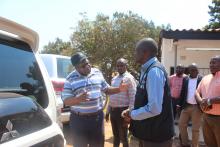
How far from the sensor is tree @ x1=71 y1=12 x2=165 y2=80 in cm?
2753

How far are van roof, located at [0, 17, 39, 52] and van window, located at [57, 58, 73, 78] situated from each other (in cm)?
539

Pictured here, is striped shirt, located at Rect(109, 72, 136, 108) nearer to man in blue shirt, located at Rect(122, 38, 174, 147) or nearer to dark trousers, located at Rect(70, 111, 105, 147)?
dark trousers, located at Rect(70, 111, 105, 147)

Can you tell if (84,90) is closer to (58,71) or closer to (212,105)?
(212,105)

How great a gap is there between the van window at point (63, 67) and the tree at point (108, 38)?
A: 17.4 m

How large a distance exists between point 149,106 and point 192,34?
216 inches

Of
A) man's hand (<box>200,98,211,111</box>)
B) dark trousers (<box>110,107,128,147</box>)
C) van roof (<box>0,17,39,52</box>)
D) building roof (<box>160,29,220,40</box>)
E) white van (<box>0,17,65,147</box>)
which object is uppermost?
building roof (<box>160,29,220,40</box>)

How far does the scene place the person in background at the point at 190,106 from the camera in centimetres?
813

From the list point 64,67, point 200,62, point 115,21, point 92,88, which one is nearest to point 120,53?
point 115,21

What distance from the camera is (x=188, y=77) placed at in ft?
28.1

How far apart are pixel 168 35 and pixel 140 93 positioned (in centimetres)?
502

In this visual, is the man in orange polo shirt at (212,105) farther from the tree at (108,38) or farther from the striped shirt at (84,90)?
the tree at (108,38)

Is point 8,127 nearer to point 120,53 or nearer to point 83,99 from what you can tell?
point 83,99

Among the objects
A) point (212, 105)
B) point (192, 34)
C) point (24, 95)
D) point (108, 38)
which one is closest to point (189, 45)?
point (192, 34)

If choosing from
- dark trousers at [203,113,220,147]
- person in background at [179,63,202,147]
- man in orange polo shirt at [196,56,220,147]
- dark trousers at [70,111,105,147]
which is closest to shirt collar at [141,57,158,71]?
dark trousers at [70,111,105,147]
